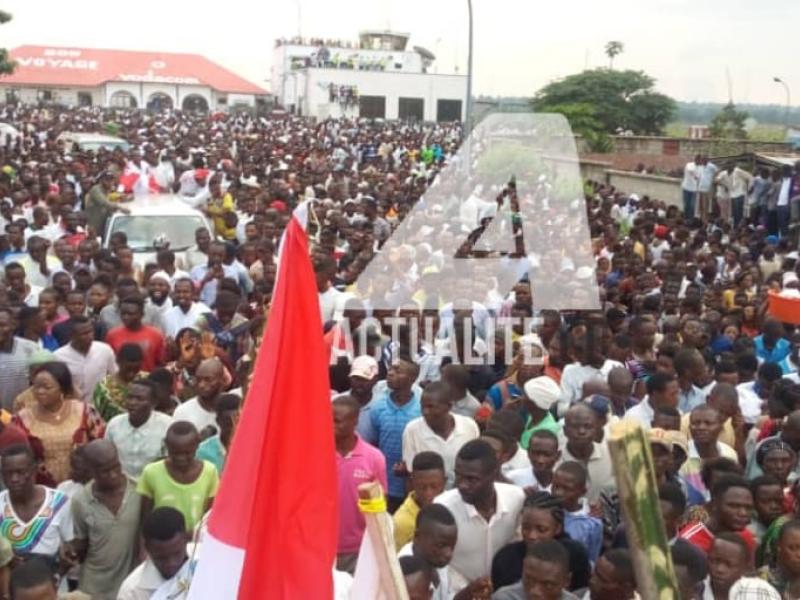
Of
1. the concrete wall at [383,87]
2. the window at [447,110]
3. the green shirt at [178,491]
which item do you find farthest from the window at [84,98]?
the green shirt at [178,491]

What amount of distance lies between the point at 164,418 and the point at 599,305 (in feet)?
16.4

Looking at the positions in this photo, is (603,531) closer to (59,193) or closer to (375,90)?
(59,193)

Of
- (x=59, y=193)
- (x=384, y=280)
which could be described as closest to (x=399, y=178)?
(x=59, y=193)

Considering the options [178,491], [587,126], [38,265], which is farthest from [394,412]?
[587,126]

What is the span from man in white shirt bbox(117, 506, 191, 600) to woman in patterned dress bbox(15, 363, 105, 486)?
1.28 meters

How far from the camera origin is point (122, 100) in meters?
72.6

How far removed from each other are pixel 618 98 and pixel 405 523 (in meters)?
38.6

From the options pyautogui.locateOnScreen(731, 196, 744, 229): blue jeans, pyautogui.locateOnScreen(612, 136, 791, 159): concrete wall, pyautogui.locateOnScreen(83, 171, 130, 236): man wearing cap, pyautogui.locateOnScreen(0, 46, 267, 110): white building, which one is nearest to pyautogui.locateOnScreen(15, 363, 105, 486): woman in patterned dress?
pyautogui.locateOnScreen(83, 171, 130, 236): man wearing cap

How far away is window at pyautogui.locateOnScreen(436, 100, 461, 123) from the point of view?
231 feet

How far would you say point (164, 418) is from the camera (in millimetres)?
5172

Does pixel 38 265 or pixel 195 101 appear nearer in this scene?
pixel 38 265

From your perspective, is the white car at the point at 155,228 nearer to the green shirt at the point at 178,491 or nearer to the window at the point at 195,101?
the green shirt at the point at 178,491

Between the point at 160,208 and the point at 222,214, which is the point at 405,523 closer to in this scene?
the point at 160,208

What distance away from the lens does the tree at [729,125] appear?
2918cm
